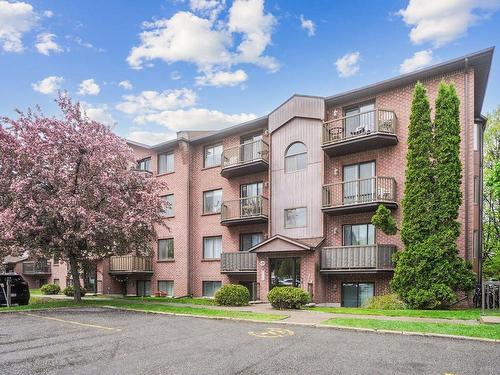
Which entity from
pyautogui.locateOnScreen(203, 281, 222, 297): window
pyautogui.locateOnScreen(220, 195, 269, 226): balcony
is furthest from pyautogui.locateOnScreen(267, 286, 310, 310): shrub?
pyautogui.locateOnScreen(203, 281, 222, 297): window

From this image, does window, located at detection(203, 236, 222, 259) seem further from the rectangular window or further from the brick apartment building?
the rectangular window

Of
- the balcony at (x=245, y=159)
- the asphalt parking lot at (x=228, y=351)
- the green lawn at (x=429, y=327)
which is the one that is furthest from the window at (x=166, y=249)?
the green lawn at (x=429, y=327)

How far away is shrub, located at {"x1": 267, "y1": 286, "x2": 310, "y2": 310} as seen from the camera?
1683 centimetres

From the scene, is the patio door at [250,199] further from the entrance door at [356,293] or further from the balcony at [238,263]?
the entrance door at [356,293]

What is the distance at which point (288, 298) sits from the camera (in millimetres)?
16859

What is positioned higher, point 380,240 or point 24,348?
point 380,240

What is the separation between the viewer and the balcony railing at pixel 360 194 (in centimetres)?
1845

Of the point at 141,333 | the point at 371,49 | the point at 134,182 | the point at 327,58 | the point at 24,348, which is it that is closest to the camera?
the point at 24,348

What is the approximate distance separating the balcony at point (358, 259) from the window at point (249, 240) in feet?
18.0

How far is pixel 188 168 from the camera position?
88.9 feet

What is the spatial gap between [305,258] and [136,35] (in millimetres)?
13038

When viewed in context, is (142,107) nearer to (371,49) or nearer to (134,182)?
(134,182)

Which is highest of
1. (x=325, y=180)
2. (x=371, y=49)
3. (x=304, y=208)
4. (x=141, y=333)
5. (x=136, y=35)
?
(x=136, y=35)

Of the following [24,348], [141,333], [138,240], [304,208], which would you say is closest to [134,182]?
[138,240]
